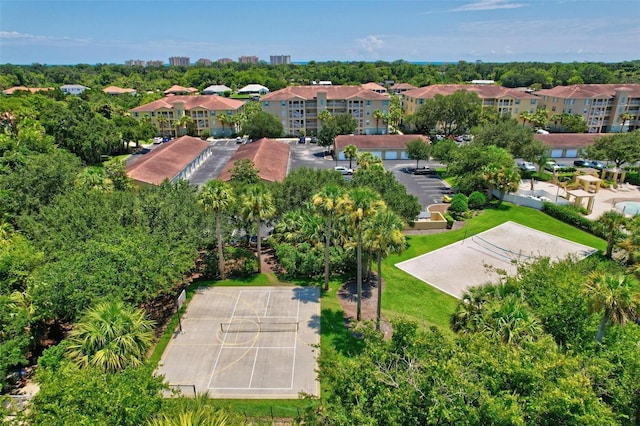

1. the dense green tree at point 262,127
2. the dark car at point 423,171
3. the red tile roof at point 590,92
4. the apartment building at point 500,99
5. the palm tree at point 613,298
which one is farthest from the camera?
the apartment building at point 500,99

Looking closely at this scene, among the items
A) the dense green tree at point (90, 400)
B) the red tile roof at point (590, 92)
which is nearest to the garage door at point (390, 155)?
the red tile roof at point (590, 92)

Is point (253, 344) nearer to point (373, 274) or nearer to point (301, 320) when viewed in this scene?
point (301, 320)

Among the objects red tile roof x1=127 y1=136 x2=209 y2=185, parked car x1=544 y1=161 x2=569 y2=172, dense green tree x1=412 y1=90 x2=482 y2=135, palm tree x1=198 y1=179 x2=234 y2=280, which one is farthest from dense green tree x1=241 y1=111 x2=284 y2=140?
palm tree x1=198 y1=179 x2=234 y2=280

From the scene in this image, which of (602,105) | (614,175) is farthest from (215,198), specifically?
(602,105)

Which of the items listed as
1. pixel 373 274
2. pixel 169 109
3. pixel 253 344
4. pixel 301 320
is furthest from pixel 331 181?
pixel 169 109

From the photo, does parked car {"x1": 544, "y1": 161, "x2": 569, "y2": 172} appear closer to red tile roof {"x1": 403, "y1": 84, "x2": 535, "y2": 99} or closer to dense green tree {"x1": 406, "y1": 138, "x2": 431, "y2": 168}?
dense green tree {"x1": 406, "y1": 138, "x2": 431, "y2": 168}

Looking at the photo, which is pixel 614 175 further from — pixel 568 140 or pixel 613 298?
pixel 613 298

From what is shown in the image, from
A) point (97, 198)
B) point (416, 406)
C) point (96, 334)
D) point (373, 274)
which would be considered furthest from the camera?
point (373, 274)

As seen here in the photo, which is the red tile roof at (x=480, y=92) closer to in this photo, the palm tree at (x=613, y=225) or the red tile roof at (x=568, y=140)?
the red tile roof at (x=568, y=140)
